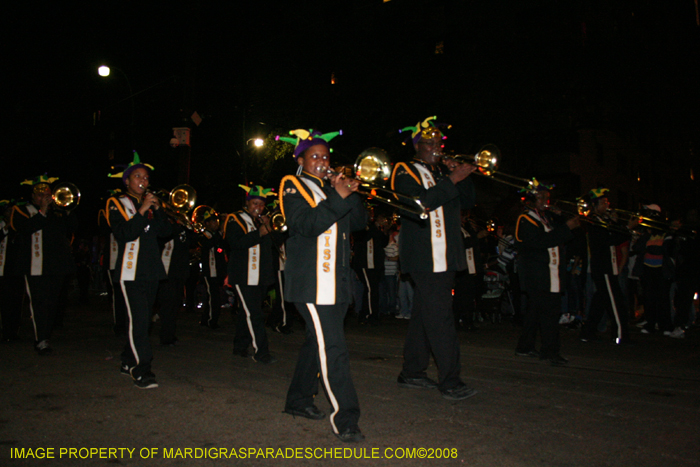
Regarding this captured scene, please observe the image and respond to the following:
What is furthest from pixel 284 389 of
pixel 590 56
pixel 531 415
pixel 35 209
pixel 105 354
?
pixel 590 56

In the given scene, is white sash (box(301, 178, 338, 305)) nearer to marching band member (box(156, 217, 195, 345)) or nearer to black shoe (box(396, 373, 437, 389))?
black shoe (box(396, 373, 437, 389))

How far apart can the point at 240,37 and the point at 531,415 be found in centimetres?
1877

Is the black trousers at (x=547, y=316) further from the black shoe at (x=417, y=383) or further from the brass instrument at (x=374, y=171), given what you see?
the brass instrument at (x=374, y=171)

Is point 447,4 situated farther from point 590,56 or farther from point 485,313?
point 485,313

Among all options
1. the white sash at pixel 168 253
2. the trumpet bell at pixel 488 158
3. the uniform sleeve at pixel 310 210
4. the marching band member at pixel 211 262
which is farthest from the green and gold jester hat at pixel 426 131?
the marching band member at pixel 211 262

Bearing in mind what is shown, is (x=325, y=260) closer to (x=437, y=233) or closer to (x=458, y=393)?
(x=437, y=233)

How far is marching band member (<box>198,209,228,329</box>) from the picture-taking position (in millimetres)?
11414

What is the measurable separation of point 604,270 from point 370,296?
4846 mm

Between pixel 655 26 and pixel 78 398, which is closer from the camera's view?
pixel 78 398

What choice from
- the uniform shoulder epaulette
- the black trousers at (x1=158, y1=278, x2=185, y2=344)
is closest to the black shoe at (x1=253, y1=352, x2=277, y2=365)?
the black trousers at (x1=158, y1=278, x2=185, y2=344)

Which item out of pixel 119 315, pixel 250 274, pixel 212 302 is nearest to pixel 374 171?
pixel 250 274

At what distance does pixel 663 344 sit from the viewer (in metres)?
8.85

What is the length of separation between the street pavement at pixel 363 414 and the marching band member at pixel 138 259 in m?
0.28

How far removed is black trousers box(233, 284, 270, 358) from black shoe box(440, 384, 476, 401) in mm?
2574
